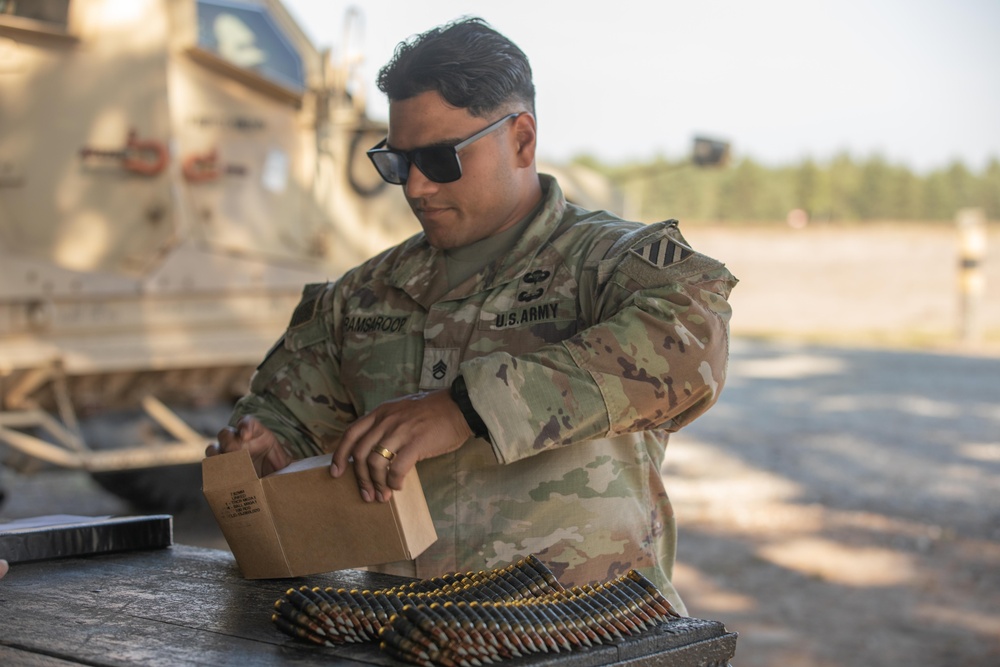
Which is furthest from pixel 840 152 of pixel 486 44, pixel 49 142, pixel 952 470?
pixel 486 44

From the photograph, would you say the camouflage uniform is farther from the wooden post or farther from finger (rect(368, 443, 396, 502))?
the wooden post

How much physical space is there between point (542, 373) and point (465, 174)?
0.55m

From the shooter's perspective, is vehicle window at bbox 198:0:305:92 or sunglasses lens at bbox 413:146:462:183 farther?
vehicle window at bbox 198:0:305:92

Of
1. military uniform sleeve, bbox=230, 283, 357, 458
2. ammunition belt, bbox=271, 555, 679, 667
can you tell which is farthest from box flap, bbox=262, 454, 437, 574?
military uniform sleeve, bbox=230, 283, 357, 458

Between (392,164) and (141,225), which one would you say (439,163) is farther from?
(141,225)

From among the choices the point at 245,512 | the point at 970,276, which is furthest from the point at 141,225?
the point at 970,276

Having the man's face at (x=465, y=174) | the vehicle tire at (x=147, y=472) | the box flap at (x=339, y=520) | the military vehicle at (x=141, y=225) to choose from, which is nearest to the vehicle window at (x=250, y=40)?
the military vehicle at (x=141, y=225)

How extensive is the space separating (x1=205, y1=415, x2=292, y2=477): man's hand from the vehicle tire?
183 inches

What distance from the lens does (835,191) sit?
48406 millimetres

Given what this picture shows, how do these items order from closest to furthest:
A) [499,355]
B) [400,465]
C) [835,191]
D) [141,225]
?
[400,465] → [499,355] → [141,225] → [835,191]

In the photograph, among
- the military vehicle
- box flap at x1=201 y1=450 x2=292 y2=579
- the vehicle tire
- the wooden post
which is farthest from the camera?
the wooden post

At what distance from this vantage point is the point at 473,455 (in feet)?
7.93

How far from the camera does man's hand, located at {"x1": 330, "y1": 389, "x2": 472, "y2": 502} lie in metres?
2.00

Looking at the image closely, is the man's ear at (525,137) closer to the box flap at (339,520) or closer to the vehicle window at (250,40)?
the box flap at (339,520)
